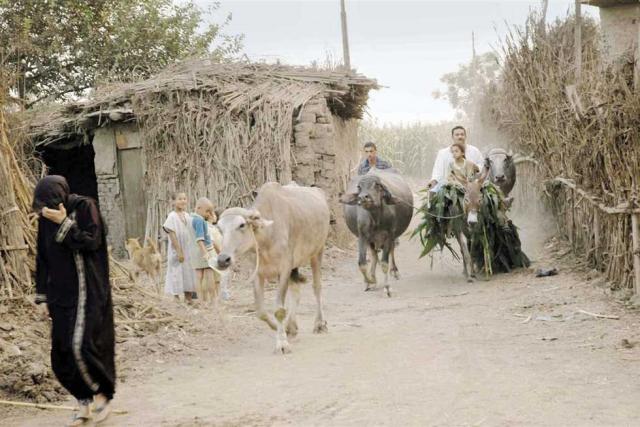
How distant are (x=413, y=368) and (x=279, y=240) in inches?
74.2

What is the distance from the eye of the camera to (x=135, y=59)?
23.2m

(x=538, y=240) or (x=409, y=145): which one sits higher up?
(x=409, y=145)

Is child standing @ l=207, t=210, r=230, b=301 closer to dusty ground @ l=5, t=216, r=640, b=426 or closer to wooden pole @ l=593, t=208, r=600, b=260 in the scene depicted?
dusty ground @ l=5, t=216, r=640, b=426

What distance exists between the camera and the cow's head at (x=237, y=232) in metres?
7.09

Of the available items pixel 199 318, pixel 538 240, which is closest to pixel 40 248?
pixel 199 318

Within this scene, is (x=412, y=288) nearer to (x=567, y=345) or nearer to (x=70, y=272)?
(x=567, y=345)

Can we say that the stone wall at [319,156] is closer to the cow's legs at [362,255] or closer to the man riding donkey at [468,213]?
the man riding donkey at [468,213]

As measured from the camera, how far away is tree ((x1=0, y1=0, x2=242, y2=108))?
2204 cm

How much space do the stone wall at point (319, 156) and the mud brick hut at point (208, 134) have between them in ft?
0.06

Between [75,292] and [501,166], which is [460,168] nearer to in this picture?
[501,166]

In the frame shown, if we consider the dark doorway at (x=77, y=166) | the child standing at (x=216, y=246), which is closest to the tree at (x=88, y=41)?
the dark doorway at (x=77, y=166)

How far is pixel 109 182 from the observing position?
54.3 feet

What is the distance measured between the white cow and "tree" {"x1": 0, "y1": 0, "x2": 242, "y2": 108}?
1415cm

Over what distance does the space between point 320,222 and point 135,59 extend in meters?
15.8
